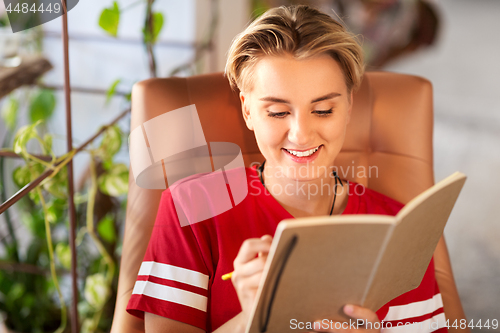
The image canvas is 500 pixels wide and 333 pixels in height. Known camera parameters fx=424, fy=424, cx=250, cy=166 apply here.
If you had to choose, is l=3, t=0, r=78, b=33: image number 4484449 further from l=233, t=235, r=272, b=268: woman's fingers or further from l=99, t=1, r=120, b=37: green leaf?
l=233, t=235, r=272, b=268: woman's fingers

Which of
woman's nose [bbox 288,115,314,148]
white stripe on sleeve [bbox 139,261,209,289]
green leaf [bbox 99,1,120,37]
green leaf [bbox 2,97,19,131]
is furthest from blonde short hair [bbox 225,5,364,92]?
green leaf [bbox 2,97,19,131]

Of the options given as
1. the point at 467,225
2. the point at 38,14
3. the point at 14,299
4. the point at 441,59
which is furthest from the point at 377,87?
the point at 441,59

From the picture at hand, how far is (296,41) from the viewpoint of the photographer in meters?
0.76

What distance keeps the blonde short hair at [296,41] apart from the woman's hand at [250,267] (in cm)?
33

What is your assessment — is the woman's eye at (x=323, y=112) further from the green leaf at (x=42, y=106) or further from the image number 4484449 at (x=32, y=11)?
the green leaf at (x=42, y=106)

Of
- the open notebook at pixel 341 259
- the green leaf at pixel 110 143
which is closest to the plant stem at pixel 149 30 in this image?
the green leaf at pixel 110 143

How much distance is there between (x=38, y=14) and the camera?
1271 mm

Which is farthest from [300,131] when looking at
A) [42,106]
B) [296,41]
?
[42,106]

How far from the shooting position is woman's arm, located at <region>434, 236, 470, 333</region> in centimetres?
96

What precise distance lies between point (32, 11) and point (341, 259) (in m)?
1.17

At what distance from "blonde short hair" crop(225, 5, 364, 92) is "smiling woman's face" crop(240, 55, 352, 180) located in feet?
0.05

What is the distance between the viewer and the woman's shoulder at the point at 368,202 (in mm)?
934

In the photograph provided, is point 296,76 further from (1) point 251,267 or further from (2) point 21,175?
(2) point 21,175

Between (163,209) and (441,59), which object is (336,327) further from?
(441,59)
